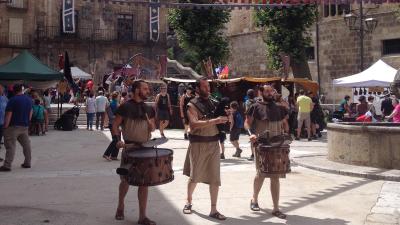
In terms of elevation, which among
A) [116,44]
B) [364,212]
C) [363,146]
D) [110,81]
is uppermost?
[116,44]

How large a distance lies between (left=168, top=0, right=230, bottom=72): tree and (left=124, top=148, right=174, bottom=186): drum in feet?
64.3

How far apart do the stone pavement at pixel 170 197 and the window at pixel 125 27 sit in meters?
29.2

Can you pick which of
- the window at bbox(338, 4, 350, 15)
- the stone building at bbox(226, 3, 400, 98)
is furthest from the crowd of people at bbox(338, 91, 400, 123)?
the window at bbox(338, 4, 350, 15)

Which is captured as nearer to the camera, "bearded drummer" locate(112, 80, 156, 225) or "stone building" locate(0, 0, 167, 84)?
"bearded drummer" locate(112, 80, 156, 225)

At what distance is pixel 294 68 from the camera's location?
22750 mm

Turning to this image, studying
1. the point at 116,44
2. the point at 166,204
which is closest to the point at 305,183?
the point at 166,204

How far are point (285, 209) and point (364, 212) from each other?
3.38 ft

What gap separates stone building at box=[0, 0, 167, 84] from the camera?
3544 centimetres

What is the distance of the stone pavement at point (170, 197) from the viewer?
5.82 m

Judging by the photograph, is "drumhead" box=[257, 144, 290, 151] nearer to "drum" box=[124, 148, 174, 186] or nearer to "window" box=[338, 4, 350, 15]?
"drum" box=[124, 148, 174, 186]

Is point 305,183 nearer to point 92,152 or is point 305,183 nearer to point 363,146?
point 363,146

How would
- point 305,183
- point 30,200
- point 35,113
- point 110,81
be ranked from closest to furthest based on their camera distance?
point 30,200 < point 305,183 < point 35,113 < point 110,81

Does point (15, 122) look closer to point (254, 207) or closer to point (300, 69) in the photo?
point (254, 207)

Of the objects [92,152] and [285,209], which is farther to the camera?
[92,152]
